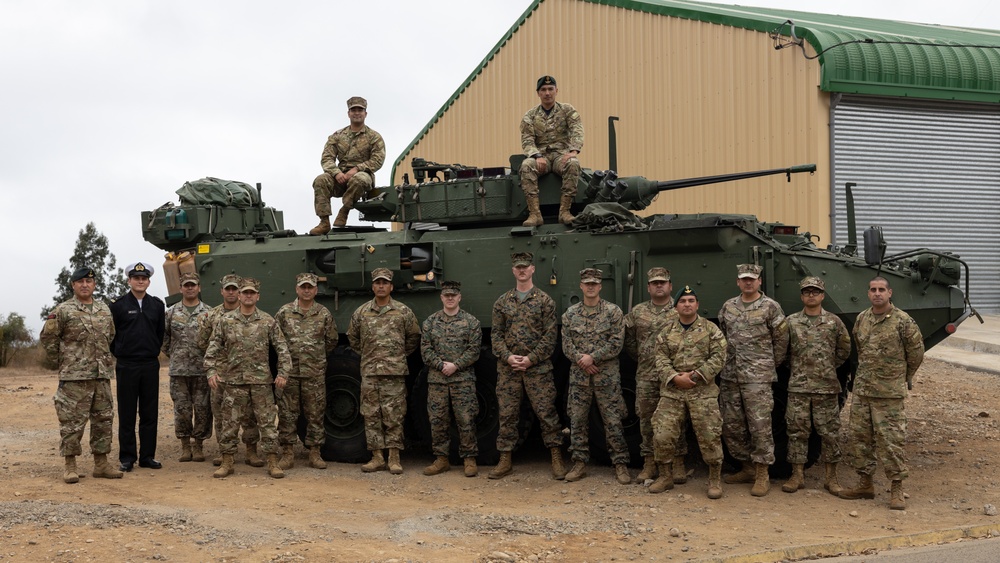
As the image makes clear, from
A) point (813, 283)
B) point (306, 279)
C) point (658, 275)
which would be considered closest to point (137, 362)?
point (306, 279)

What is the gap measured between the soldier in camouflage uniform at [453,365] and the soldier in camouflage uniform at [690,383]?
5.71 ft

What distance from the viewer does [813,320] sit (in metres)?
8.27

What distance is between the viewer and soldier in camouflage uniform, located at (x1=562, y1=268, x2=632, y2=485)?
8.62m

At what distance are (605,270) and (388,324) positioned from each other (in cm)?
195

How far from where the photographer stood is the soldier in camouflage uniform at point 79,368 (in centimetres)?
881

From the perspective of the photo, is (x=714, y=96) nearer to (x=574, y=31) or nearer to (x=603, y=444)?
(x=574, y=31)

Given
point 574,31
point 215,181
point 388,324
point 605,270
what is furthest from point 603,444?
point 574,31

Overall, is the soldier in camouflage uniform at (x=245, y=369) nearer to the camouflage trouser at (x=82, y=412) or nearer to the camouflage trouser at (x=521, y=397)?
the camouflage trouser at (x=82, y=412)

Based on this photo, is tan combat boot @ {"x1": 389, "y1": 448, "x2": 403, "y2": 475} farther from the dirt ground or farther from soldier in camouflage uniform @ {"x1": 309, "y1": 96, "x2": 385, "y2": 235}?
soldier in camouflage uniform @ {"x1": 309, "y1": 96, "x2": 385, "y2": 235}

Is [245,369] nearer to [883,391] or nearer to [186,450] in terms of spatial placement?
[186,450]

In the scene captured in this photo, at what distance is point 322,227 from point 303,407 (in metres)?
2.11

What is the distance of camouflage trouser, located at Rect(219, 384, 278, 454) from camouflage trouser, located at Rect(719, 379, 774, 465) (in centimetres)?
379

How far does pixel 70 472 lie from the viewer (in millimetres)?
8898

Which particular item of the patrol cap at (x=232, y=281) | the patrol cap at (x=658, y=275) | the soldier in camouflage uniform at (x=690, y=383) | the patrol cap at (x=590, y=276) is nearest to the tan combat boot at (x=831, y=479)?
the soldier in camouflage uniform at (x=690, y=383)
